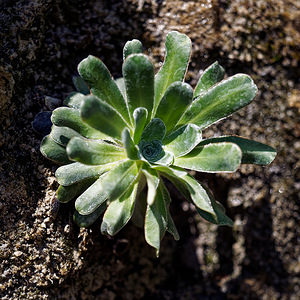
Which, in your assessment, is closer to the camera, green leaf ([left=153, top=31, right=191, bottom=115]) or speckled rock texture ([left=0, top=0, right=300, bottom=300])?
green leaf ([left=153, top=31, right=191, bottom=115])

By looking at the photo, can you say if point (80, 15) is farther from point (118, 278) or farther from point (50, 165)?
point (118, 278)

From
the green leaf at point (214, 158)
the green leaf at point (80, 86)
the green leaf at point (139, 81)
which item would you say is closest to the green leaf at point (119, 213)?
the green leaf at point (214, 158)

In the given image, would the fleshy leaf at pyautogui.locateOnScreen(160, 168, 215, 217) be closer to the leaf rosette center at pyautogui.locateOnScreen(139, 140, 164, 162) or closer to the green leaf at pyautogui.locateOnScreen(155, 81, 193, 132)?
the leaf rosette center at pyautogui.locateOnScreen(139, 140, 164, 162)

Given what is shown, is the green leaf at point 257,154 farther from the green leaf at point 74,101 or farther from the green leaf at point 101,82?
the green leaf at point 74,101

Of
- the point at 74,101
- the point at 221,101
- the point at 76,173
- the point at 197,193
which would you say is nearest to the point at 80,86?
the point at 74,101

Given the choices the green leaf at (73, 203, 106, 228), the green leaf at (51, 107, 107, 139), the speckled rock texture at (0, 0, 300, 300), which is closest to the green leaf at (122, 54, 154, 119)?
the green leaf at (51, 107, 107, 139)

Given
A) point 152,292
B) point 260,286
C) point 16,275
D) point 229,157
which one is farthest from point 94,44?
point 260,286

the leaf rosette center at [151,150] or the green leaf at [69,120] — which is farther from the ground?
the green leaf at [69,120]
